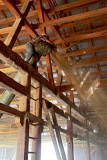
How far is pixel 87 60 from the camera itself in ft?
25.4

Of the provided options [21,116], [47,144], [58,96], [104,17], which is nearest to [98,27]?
[104,17]

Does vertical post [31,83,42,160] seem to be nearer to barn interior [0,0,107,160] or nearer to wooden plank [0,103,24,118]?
barn interior [0,0,107,160]

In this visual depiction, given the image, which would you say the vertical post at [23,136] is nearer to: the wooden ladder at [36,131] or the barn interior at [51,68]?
the barn interior at [51,68]

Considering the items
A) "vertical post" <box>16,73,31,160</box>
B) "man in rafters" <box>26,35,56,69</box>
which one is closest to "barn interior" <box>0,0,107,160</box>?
"vertical post" <box>16,73,31,160</box>

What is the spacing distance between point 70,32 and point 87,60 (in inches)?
58.2

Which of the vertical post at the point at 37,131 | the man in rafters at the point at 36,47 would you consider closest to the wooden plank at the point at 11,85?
the vertical post at the point at 37,131

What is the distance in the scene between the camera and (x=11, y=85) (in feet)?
11.3

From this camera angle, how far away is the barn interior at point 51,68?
367 cm

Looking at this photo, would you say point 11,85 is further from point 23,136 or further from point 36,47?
point 36,47

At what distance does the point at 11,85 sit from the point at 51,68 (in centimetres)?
221

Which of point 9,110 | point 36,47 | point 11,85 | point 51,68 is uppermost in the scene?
point 36,47

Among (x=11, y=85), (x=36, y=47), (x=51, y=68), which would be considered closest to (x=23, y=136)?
(x=11, y=85)

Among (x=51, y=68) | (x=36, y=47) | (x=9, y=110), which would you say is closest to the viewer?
(x=9, y=110)

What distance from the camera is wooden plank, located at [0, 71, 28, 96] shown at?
10.6ft
